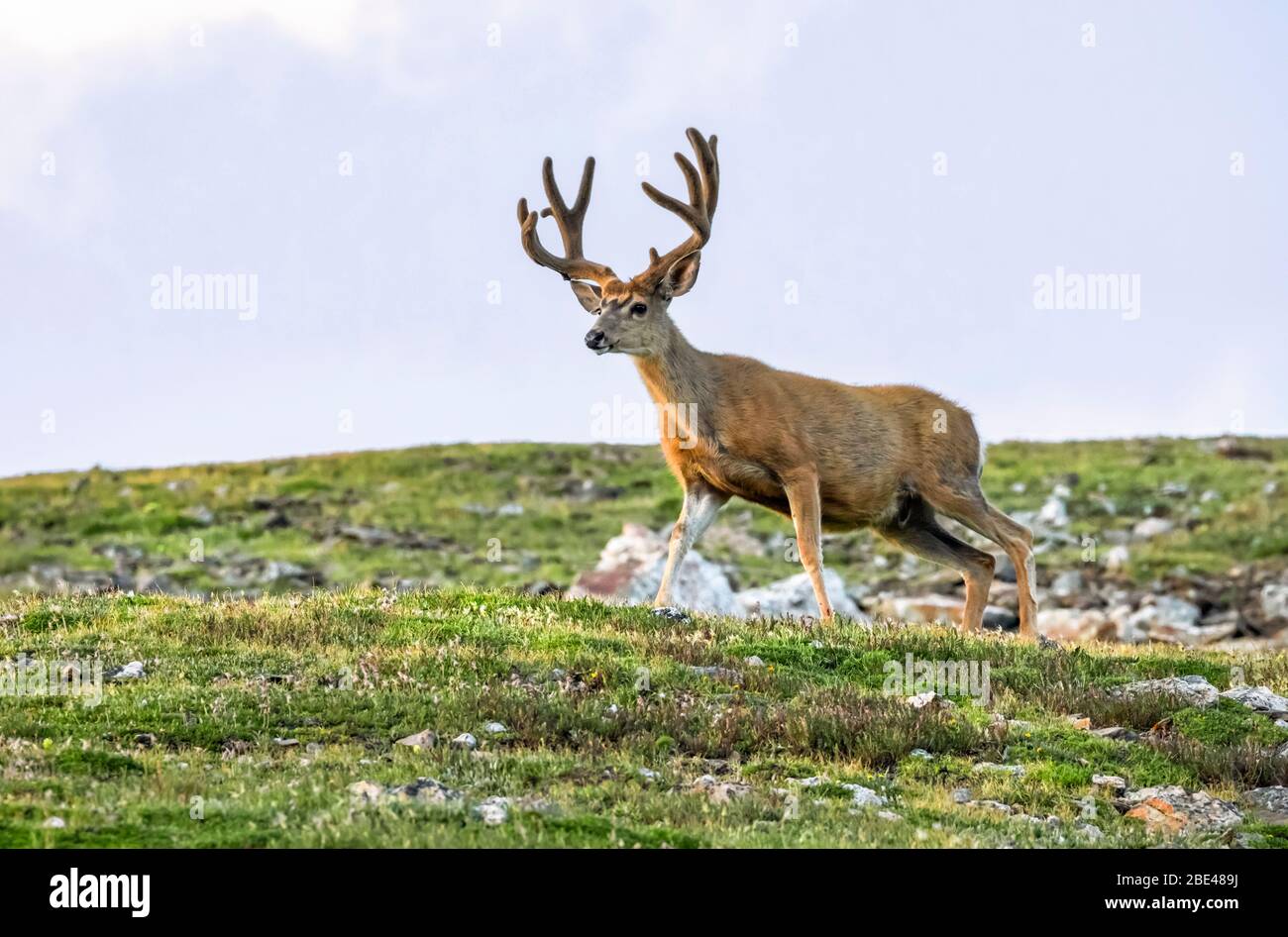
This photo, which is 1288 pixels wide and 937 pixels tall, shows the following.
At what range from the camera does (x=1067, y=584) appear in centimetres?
3672

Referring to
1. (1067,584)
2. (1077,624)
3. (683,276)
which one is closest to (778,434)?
(683,276)

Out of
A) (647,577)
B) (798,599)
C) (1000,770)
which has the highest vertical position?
(1000,770)

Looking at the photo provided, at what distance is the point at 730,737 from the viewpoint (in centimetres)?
1180

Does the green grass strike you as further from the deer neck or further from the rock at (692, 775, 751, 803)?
the deer neck

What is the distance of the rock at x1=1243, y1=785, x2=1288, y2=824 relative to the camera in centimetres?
1122

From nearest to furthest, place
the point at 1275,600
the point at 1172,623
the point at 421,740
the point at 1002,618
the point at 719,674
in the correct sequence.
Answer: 1. the point at 421,740
2. the point at 719,674
3. the point at 1002,618
4. the point at 1172,623
5. the point at 1275,600

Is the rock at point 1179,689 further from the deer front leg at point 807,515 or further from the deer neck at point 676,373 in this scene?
the deer neck at point 676,373

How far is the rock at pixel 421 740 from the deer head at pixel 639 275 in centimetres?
591

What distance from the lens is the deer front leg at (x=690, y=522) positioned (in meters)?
16.5

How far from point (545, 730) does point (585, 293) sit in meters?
6.90

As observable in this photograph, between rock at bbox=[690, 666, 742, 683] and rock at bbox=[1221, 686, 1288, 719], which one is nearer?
rock at bbox=[690, 666, 742, 683]

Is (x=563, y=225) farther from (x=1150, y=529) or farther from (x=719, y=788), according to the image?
(x=1150, y=529)

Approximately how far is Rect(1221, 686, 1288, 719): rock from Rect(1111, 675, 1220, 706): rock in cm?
17

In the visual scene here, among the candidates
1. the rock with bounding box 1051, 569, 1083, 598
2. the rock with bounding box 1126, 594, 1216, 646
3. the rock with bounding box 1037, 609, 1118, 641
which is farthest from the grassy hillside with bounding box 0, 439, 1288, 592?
the rock with bounding box 1037, 609, 1118, 641
